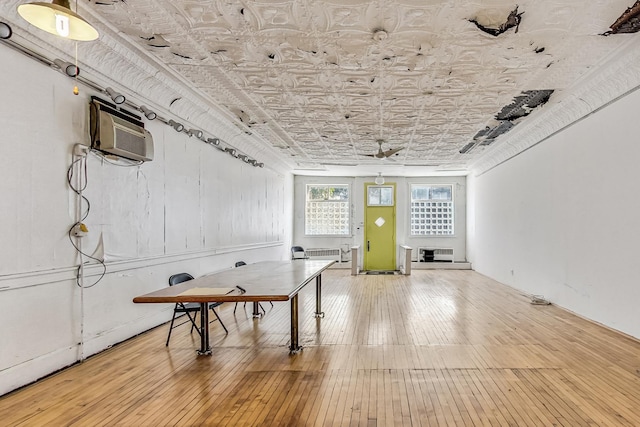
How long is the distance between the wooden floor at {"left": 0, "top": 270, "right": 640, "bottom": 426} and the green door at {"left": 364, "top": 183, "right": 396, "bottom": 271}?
7.37 m

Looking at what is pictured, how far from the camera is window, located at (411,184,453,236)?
13.1 m

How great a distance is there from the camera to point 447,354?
4.02 metres

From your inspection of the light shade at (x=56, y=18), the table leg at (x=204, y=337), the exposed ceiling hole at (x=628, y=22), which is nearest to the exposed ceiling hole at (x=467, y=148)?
the exposed ceiling hole at (x=628, y=22)

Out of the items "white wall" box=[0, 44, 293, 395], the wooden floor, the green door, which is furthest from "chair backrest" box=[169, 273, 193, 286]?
the green door

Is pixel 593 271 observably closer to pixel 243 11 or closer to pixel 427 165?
pixel 243 11

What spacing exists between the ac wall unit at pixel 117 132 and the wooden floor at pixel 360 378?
212cm

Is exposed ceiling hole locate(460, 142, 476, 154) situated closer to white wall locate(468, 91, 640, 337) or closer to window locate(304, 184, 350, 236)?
white wall locate(468, 91, 640, 337)

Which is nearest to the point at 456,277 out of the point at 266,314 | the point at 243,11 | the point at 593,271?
the point at 593,271

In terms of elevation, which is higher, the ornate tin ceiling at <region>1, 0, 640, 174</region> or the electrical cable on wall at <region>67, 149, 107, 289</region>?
the ornate tin ceiling at <region>1, 0, 640, 174</region>

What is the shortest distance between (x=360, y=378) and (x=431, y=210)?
10411 millimetres

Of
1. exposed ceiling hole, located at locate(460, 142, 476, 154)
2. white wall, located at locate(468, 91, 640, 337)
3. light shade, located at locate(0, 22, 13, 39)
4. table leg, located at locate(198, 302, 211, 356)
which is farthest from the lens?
exposed ceiling hole, located at locate(460, 142, 476, 154)

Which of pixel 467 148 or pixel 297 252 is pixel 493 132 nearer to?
pixel 467 148

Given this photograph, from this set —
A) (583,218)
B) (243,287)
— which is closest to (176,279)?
(243,287)

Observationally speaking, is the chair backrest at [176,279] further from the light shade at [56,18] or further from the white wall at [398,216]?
the white wall at [398,216]
